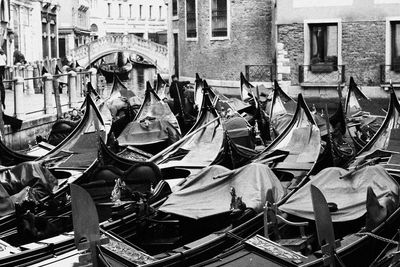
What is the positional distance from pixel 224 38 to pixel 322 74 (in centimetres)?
171

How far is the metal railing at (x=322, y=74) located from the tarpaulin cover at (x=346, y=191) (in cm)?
512

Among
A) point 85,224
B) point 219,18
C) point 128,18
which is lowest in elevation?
point 85,224

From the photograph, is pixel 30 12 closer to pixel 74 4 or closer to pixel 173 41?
pixel 173 41

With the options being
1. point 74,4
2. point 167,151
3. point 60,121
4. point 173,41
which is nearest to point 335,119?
point 167,151

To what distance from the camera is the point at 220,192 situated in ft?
14.7

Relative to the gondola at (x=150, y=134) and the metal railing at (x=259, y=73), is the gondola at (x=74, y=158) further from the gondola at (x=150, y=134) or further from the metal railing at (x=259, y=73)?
the metal railing at (x=259, y=73)

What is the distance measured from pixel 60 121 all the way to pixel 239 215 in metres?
3.32

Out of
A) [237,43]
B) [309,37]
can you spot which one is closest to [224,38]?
[237,43]

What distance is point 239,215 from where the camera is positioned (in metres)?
4.20

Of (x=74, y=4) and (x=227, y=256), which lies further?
(x=74, y=4)

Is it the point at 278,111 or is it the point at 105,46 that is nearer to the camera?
the point at 278,111

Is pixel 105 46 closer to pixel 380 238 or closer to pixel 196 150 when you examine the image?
pixel 196 150

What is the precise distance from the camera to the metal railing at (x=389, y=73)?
9.27m

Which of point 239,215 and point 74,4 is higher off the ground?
point 74,4
